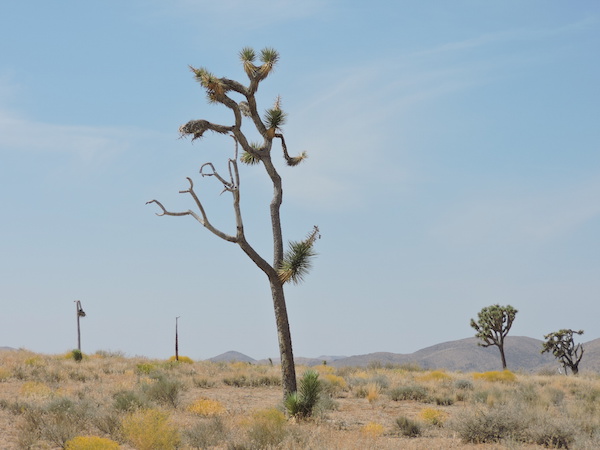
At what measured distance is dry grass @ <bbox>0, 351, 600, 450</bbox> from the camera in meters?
11.2

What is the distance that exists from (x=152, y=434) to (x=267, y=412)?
2.45m

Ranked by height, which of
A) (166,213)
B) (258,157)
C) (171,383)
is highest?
(258,157)

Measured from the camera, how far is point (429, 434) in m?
13.6

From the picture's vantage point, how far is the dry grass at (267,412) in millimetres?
11202

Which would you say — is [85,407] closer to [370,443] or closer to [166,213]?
[166,213]

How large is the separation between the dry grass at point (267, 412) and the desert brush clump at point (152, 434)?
0.02 meters

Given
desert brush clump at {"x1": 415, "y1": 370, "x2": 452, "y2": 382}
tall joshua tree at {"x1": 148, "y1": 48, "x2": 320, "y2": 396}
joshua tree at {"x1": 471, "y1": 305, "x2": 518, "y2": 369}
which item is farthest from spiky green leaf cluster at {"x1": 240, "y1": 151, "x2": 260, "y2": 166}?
joshua tree at {"x1": 471, "y1": 305, "x2": 518, "y2": 369}

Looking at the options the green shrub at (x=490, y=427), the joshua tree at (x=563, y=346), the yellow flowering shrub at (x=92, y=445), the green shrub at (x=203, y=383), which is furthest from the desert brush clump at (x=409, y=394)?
the joshua tree at (x=563, y=346)

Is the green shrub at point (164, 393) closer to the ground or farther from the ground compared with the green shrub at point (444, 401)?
farther from the ground

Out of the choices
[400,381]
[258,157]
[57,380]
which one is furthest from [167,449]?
[400,381]

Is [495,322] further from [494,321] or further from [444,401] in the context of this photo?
[444,401]

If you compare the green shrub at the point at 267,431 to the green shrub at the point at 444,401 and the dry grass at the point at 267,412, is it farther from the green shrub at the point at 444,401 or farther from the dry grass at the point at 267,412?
the green shrub at the point at 444,401

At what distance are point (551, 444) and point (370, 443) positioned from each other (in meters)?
3.85

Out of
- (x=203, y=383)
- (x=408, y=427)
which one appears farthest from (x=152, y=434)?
(x=203, y=383)
